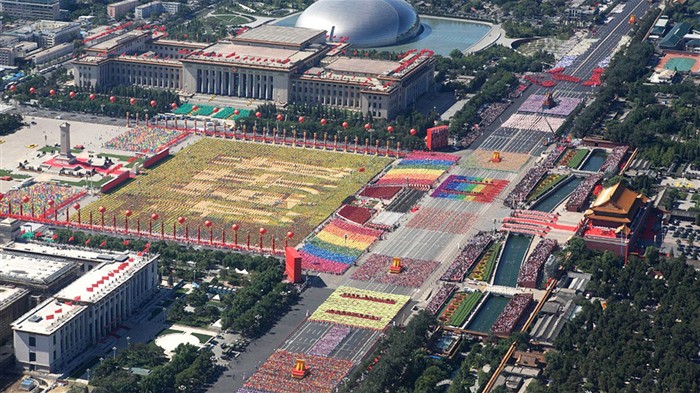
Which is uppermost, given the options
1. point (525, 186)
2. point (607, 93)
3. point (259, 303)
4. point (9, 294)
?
point (9, 294)

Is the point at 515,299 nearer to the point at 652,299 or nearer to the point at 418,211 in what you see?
the point at 652,299

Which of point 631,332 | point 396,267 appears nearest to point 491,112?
point 396,267

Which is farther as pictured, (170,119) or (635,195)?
(170,119)

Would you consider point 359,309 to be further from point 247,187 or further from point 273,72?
point 273,72

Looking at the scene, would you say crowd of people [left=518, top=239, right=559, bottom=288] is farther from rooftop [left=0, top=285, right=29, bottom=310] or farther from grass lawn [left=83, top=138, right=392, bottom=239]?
rooftop [left=0, top=285, right=29, bottom=310]

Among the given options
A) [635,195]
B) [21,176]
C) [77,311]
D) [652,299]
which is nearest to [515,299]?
[652,299]
